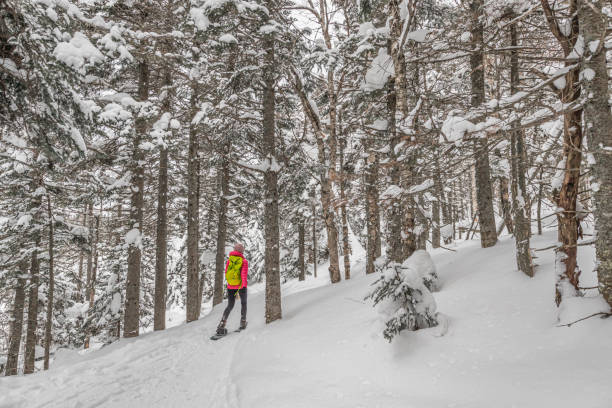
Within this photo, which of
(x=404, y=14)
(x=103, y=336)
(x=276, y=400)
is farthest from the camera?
(x=103, y=336)

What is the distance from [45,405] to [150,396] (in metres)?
1.58

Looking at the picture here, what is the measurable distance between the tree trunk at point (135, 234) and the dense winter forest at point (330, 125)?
0.20ft

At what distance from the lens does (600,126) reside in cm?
338

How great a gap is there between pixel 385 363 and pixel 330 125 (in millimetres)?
8126

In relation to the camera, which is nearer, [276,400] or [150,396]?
[276,400]

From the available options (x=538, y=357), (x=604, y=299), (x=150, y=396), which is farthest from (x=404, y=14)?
(x=150, y=396)

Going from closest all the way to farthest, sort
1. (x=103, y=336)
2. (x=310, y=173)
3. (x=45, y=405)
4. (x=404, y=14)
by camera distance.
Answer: (x=45, y=405) → (x=404, y=14) → (x=310, y=173) → (x=103, y=336)

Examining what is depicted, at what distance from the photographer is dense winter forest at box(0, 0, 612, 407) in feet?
12.1

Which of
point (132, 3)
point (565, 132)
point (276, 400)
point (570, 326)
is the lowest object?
point (276, 400)

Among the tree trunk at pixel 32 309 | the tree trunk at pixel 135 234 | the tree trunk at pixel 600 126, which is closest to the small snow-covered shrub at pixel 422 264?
the tree trunk at pixel 600 126

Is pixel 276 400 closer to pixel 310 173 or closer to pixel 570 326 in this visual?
pixel 570 326

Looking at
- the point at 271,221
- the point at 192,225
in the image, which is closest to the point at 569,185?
the point at 271,221

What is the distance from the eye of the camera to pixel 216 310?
1195 centimetres

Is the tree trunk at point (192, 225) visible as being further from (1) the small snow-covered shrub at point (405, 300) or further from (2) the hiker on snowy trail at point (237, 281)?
(1) the small snow-covered shrub at point (405, 300)
